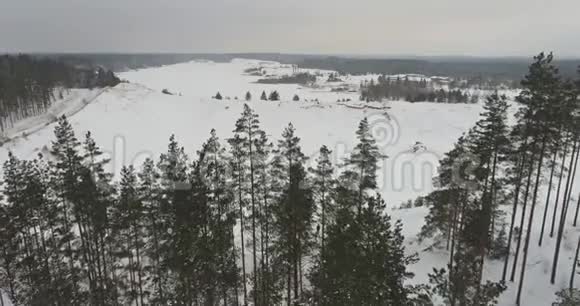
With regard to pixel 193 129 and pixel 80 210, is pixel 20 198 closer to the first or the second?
pixel 80 210

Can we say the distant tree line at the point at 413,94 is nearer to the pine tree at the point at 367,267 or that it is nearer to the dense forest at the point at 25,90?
the dense forest at the point at 25,90

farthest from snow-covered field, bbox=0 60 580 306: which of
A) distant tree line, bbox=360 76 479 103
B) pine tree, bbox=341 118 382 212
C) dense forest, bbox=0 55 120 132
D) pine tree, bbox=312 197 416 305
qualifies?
distant tree line, bbox=360 76 479 103

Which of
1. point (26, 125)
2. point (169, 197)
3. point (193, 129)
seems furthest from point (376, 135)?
point (26, 125)

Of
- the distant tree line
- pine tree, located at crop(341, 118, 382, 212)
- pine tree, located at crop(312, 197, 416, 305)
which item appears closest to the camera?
pine tree, located at crop(312, 197, 416, 305)

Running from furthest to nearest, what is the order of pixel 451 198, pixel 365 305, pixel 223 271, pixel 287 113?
1. pixel 287 113
2. pixel 451 198
3. pixel 223 271
4. pixel 365 305

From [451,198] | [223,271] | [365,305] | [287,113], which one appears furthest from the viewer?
[287,113]

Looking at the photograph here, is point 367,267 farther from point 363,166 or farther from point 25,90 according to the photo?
point 25,90

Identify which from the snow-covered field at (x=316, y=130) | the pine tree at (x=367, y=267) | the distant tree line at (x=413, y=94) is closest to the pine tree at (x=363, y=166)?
the pine tree at (x=367, y=267)

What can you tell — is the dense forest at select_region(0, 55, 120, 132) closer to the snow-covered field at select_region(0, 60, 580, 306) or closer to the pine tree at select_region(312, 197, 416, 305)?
the snow-covered field at select_region(0, 60, 580, 306)
